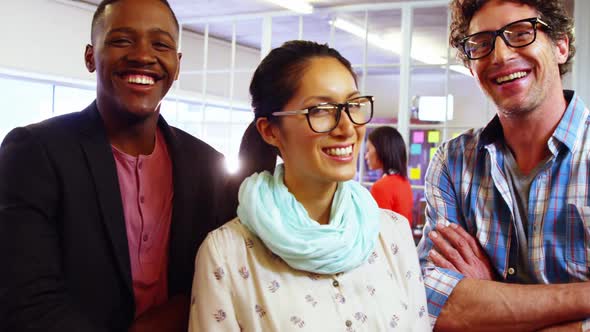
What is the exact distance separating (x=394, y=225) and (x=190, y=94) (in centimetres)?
563

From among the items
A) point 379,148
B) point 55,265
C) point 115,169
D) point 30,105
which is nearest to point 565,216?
point 115,169

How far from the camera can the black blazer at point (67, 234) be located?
48.4 inches

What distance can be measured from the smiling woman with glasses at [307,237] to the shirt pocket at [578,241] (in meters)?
0.43

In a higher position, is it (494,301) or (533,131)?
(533,131)

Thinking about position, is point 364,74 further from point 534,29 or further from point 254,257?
point 254,257

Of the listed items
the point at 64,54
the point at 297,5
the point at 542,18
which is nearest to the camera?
the point at 542,18

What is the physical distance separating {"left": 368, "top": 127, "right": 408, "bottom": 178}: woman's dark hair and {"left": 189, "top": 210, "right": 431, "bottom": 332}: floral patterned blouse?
264cm

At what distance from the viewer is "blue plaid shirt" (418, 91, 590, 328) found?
1487mm

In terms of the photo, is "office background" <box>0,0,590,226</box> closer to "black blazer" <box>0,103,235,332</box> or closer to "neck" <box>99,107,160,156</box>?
"neck" <box>99,107,160,156</box>

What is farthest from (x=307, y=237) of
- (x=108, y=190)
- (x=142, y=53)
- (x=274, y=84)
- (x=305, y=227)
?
(x=142, y=53)

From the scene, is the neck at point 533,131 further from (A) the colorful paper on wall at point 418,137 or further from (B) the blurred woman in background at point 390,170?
(A) the colorful paper on wall at point 418,137

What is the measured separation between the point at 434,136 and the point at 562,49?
3.34 metres

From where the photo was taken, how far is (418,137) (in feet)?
16.6

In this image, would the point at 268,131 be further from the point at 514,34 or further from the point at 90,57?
the point at 514,34
